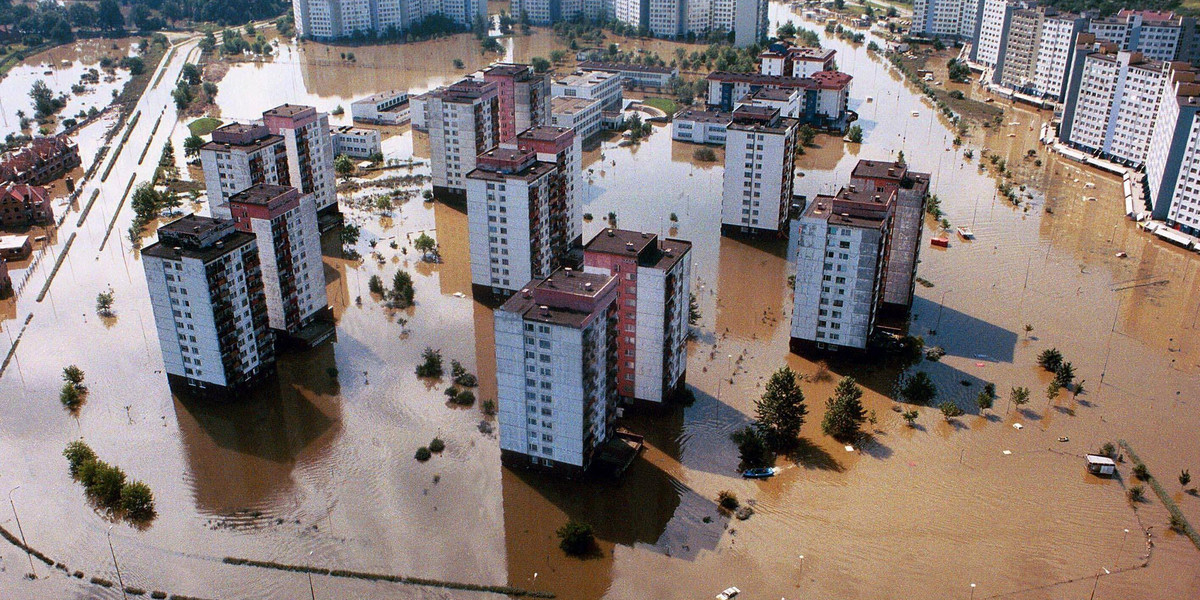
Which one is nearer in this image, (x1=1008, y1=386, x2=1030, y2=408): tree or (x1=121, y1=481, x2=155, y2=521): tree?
(x1=121, y1=481, x2=155, y2=521): tree

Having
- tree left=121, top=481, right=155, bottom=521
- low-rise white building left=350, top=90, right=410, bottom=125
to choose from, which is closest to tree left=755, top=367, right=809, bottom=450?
tree left=121, top=481, right=155, bottom=521

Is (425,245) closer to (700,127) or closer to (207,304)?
(207,304)

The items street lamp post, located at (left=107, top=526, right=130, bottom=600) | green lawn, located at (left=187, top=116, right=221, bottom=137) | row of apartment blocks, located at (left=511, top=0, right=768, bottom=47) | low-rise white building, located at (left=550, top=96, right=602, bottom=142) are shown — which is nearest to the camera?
street lamp post, located at (left=107, top=526, right=130, bottom=600)

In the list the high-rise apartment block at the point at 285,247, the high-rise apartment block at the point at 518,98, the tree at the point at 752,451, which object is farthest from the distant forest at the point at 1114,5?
the high-rise apartment block at the point at 285,247

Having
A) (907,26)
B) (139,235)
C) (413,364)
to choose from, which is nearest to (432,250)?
(413,364)

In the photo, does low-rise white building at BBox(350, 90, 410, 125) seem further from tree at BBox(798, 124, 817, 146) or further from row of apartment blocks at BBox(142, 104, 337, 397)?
tree at BBox(798, 124, 817, 146)

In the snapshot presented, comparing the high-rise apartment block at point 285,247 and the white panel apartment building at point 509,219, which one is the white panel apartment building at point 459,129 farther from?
the high-rise apartment block at point 285,247
